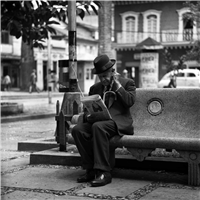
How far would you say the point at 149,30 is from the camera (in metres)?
45.0

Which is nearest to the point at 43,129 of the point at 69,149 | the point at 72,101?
the point at 72,101

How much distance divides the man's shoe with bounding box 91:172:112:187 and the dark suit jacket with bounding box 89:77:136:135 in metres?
0.50

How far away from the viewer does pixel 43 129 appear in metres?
12.4

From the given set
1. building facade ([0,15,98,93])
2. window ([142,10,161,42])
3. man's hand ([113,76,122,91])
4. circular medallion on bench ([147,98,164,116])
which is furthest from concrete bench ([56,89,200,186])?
window ([142,10,161,42])

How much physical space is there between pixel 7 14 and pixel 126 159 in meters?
7.25

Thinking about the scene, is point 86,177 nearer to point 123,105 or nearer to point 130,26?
point 123,105

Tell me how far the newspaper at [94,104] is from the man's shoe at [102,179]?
2.10 feet

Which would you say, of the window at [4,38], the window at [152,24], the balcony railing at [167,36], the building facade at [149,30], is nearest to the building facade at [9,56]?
the window at [4,38]

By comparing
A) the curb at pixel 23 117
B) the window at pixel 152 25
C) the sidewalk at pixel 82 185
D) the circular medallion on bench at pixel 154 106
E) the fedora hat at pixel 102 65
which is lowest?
the curb at pixel 23 117

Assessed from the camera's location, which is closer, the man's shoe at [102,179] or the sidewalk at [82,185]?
the sidewalk at [82,185]

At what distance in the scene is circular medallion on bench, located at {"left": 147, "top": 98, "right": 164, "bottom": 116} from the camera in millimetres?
6359

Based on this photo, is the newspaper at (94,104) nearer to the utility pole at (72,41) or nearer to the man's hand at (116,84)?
the man's hand at (116,84)

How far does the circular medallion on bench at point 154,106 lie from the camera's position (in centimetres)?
636

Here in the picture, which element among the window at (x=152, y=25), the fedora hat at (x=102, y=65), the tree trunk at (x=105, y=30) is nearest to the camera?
the fedora hat at (x=102, y=65)
